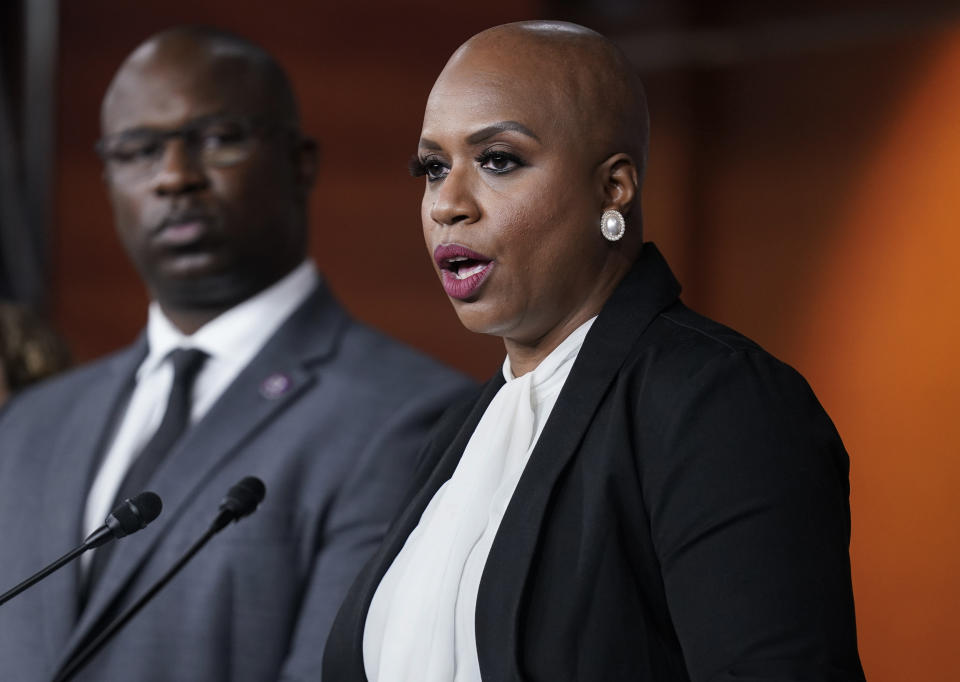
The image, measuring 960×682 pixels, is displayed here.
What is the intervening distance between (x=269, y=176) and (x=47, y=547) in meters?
0.73

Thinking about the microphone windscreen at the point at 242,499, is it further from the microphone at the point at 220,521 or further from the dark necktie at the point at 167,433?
the dark necktie at the point at 167,433

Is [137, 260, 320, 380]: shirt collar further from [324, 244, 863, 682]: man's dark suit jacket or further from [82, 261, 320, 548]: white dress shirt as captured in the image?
[324, 244, 863, 682]: man's dark suit jacket

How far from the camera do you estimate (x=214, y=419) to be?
2211 millimetres

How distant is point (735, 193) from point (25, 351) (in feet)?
6.10

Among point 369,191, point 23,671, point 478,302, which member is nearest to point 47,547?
point 23,671

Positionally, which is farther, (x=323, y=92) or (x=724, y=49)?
(x=323, y=92)

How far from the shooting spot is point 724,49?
3.77 m

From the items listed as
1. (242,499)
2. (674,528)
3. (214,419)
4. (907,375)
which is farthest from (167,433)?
(907,375)

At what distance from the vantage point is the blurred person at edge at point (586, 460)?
3.75 feet

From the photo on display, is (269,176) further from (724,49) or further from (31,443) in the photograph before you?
(724,49)

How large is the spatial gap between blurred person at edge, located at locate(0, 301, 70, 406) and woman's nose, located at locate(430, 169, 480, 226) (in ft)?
6.81

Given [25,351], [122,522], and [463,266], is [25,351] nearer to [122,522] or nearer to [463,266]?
[122,522]

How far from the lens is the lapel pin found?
224cm

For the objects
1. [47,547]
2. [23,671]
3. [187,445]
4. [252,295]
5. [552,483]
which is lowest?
[23,671]
